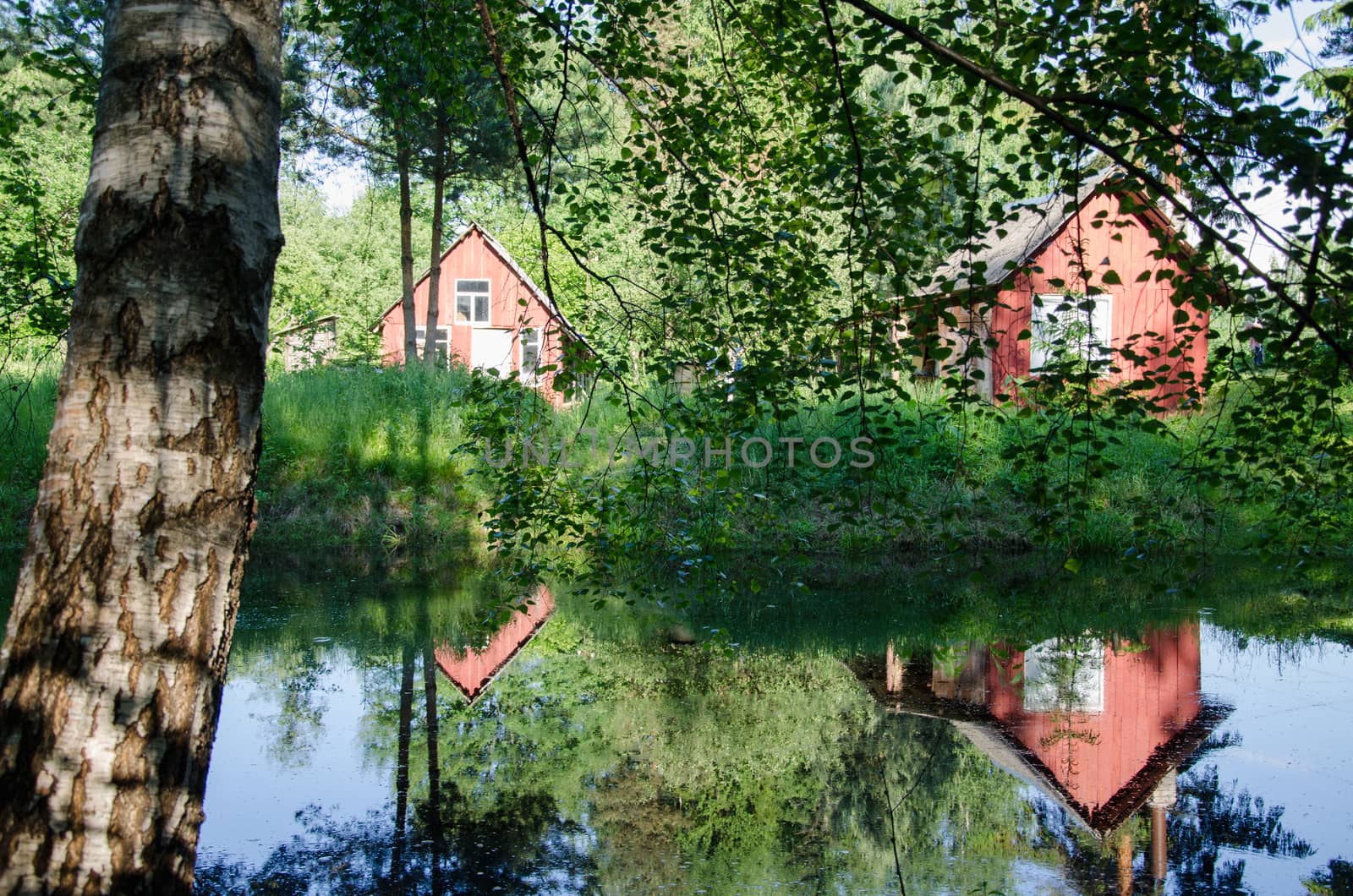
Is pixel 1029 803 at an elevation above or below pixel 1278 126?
below

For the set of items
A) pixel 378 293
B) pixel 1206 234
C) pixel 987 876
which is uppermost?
pixel 378 293

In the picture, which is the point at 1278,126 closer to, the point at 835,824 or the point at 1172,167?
the point at 1172,167

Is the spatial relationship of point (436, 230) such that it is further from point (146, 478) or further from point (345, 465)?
point (146, 478)

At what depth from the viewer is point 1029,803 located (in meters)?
5.97

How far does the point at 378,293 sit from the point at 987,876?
34512 mm

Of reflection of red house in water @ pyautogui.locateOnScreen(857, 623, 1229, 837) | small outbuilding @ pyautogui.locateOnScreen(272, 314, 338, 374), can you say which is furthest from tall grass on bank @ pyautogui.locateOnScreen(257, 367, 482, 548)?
reflection of red house in water @ pyautogui.locateOnScreen(857, 623, 1229, 837)

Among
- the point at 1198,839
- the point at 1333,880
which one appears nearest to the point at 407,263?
the point at 1198,839

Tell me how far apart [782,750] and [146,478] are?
18.4 ft

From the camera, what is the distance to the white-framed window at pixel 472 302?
89.0 ft

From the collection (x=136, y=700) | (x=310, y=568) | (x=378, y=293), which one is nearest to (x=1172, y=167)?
(x=136, y=700)

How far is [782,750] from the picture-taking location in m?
6.84

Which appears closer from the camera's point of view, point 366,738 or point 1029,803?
point 1029,803

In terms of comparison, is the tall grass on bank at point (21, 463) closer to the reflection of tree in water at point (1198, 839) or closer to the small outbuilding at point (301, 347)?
the small outbuilding at point (301, 347)

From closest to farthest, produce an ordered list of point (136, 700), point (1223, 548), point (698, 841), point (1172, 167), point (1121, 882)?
point (136, 700), point (1172, 167), point (1121, 882), point (698, 841), point (1223, 548)
